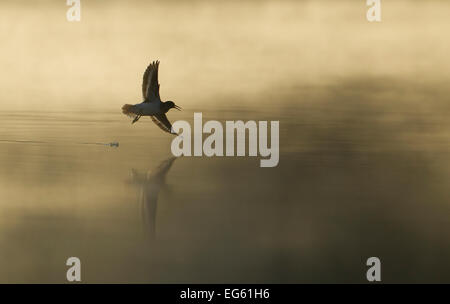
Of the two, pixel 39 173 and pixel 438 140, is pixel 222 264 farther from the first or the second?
pixel 438 140

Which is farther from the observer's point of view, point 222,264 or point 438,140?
point 438,140

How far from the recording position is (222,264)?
Result: 4.73 m

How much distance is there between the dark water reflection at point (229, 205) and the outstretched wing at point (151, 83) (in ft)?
1.74

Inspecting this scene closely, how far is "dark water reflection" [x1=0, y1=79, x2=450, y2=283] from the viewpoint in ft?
15.6

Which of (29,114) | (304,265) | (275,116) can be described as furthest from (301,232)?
(29,114)

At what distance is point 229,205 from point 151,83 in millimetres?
2756

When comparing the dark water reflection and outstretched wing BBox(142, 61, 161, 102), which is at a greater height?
outstretched wing BBox(142, 61, 161, 102)

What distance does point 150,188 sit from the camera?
6.46 meters

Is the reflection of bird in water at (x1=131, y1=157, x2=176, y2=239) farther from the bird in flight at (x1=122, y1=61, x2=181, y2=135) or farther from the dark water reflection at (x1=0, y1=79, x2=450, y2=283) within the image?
the bird in flight at (x1=122, y1=61, x2=181, y2=135)

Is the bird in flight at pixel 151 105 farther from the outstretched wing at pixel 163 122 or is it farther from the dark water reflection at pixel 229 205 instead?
the dark water reflection at pixel 229 205

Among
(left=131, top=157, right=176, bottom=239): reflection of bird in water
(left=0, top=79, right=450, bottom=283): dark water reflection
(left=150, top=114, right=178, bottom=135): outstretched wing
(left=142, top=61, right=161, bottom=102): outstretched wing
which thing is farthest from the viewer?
(left=150, top=114, right=178, bottom=135): outstretched wing

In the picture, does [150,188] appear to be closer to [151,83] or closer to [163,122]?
[151,83]

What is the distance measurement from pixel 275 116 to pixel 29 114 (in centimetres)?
347

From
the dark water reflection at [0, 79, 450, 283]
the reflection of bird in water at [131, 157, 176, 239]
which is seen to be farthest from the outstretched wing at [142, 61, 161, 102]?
the reflection of bird in water at [131, 157, 176, 239]
